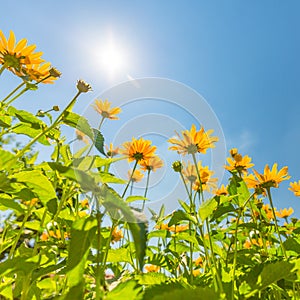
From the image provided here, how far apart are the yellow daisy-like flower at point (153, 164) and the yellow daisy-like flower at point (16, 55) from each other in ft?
1.46

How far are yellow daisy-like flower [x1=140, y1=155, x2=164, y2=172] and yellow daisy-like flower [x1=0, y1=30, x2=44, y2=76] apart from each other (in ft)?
1.46

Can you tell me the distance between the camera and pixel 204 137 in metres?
0.98

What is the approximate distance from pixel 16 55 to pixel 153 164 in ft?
1.70

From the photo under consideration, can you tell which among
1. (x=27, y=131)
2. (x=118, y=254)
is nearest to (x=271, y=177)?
(x=118, y=254)

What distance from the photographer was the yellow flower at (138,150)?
982mm

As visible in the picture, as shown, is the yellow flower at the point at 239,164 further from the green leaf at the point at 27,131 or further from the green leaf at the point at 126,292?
the green leaf at the point at 126,292

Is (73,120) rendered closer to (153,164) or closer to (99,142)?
(99,142)

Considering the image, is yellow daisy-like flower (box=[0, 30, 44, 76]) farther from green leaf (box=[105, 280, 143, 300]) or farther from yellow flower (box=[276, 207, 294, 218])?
yellow flower (box=[276, 207, 294, 218])

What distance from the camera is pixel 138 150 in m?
1.01

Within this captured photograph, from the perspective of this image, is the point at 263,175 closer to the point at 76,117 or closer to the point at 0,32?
the point at 76,117

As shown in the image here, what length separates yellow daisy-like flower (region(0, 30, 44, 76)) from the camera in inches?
32.0

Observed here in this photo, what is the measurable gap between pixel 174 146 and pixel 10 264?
0.60 m

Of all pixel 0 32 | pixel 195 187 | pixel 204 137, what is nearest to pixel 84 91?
pixel 0 32

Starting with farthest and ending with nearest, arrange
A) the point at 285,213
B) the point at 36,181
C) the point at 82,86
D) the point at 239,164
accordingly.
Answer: the point at 285,213 < the point at 239,164 < the point at 82,86 < the point at 36,181
